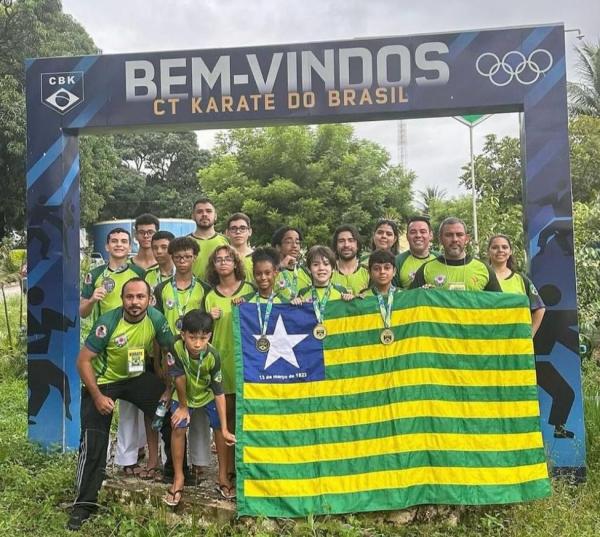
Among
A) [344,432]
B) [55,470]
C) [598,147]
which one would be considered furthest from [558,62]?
[598,147]

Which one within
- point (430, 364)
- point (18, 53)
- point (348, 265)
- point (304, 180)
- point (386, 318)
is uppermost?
point (18, 53)

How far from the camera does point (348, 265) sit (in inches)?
190

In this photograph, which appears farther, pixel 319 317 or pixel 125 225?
pixel 125 225

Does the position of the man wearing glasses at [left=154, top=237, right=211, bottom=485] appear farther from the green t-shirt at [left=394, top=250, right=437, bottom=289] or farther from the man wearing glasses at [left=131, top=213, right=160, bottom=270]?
the green t-shirt at [left=394, top=250, right=437, bottom=289]

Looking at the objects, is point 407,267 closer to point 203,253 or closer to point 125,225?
point 203,253

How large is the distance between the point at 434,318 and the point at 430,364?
31 centimetres

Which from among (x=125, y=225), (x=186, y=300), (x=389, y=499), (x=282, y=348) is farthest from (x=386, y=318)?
(x=125, y=225)

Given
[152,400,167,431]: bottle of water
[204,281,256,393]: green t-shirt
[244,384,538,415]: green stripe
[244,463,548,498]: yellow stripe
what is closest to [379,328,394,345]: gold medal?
[244,384,538,415]: green stripe

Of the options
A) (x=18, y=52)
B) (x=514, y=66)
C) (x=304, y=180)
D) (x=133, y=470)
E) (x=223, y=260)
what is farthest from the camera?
(x=304, y=180)

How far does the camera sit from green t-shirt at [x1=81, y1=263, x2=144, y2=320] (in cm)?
466

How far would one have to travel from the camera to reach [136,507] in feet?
13.8

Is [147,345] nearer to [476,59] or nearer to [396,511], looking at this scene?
[396,511]

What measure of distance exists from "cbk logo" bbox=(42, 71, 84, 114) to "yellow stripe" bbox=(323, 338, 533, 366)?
10.3ft

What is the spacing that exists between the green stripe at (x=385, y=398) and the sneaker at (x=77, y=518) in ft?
4.18
